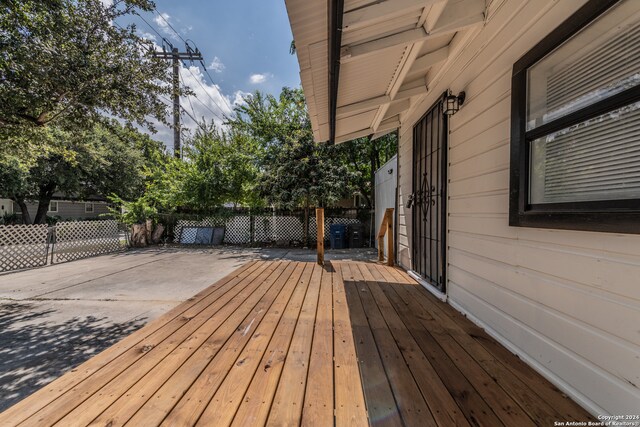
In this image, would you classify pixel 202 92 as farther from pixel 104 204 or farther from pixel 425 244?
pixel 104 204

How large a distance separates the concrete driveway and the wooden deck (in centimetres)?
113

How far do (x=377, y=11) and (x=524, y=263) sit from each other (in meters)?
1.81

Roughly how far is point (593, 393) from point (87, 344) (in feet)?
12.6

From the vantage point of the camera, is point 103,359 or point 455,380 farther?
point 103,359

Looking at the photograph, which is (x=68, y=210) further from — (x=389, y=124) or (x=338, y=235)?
(x=389, y=124)

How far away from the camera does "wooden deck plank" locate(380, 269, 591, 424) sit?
117 cm

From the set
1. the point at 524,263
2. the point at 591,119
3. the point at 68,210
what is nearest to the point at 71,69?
the point at 591,119

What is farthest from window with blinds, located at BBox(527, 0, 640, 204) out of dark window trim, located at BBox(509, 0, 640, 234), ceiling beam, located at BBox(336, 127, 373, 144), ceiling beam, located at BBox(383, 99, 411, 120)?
ceiling beam, located at BBox(336, 127, 373, 144)

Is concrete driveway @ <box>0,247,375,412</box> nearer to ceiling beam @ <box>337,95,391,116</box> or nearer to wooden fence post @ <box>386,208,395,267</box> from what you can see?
wooden fence post @ <box>386,208,395,267</box>

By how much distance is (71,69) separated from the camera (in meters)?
3.64

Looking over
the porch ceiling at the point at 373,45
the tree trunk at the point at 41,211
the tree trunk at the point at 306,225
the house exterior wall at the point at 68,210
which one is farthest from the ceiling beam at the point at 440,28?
the house exterior wall at the point at 68,210

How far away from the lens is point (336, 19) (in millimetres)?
1513

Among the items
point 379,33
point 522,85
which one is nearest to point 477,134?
point 522,85

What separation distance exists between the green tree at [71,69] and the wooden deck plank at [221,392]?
449cm
